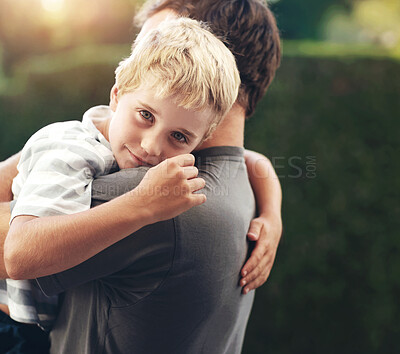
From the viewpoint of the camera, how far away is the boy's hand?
100 centimetres

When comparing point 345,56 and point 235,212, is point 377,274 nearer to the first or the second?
point 345,56

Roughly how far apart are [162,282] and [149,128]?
44 centimetres

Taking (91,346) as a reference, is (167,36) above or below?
above

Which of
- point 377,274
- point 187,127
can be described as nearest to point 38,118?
point 187,127

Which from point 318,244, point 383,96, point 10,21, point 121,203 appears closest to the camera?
point 121,203

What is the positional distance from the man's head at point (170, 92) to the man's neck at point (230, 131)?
87 mm

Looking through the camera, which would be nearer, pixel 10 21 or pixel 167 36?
pixel 167 36

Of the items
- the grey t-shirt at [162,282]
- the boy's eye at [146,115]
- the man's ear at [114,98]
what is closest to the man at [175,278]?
the grey t-shirt at [162,282]

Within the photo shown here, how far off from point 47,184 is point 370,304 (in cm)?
345

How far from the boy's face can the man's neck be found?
11 centimetres

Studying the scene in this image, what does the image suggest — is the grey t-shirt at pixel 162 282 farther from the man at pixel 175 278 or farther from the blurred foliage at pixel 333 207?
the blurred foliage at pixel 333 207

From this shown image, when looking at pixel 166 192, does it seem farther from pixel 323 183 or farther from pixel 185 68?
pixel 323 183

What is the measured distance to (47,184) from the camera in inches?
40.9

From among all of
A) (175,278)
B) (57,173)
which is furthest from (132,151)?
(175,278)
